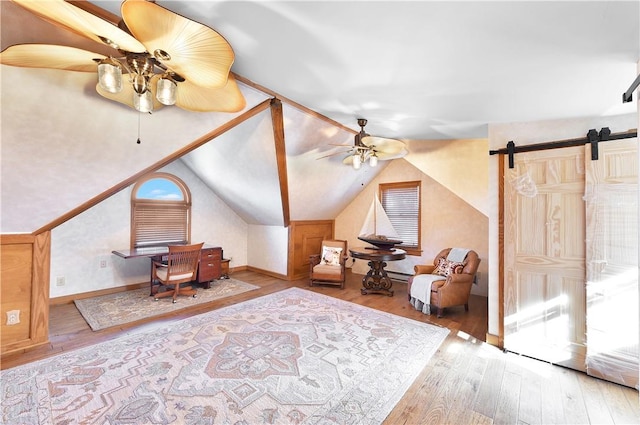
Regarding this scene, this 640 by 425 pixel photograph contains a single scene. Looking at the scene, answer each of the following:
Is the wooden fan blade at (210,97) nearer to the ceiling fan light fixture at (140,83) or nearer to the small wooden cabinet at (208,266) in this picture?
the ceiling fan light fixture at (140,83)

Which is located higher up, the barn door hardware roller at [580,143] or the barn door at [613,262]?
the barn door hardware roller at [580,143]

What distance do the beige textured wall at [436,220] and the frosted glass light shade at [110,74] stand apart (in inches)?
160

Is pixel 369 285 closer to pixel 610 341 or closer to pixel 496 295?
pixel 496 295

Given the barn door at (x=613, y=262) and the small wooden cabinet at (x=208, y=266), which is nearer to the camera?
the barn door at (x=613, y=262)

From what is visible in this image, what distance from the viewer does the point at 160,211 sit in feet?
16.2

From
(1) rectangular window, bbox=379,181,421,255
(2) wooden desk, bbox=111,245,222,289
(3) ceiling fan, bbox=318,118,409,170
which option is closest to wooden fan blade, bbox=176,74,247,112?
(3) ceiling fan, bbox=318,118,409,170

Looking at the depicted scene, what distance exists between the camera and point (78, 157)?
2.26 meters

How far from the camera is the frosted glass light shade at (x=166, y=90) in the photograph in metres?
1.44

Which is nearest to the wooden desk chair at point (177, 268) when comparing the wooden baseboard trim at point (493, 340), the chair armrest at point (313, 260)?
the chair armrest at point (313, 260)

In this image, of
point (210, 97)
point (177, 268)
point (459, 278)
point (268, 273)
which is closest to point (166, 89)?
point (210, 97)

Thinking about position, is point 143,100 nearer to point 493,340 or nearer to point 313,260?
point 493,340

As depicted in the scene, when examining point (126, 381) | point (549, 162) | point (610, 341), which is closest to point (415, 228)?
point (549, 162)

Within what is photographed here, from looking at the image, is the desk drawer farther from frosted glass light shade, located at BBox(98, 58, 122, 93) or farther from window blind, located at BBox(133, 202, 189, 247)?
frosted glass light shade, located at BBox(98, 58, 122, 93)

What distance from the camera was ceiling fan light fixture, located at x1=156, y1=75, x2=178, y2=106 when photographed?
1440 millimetres
